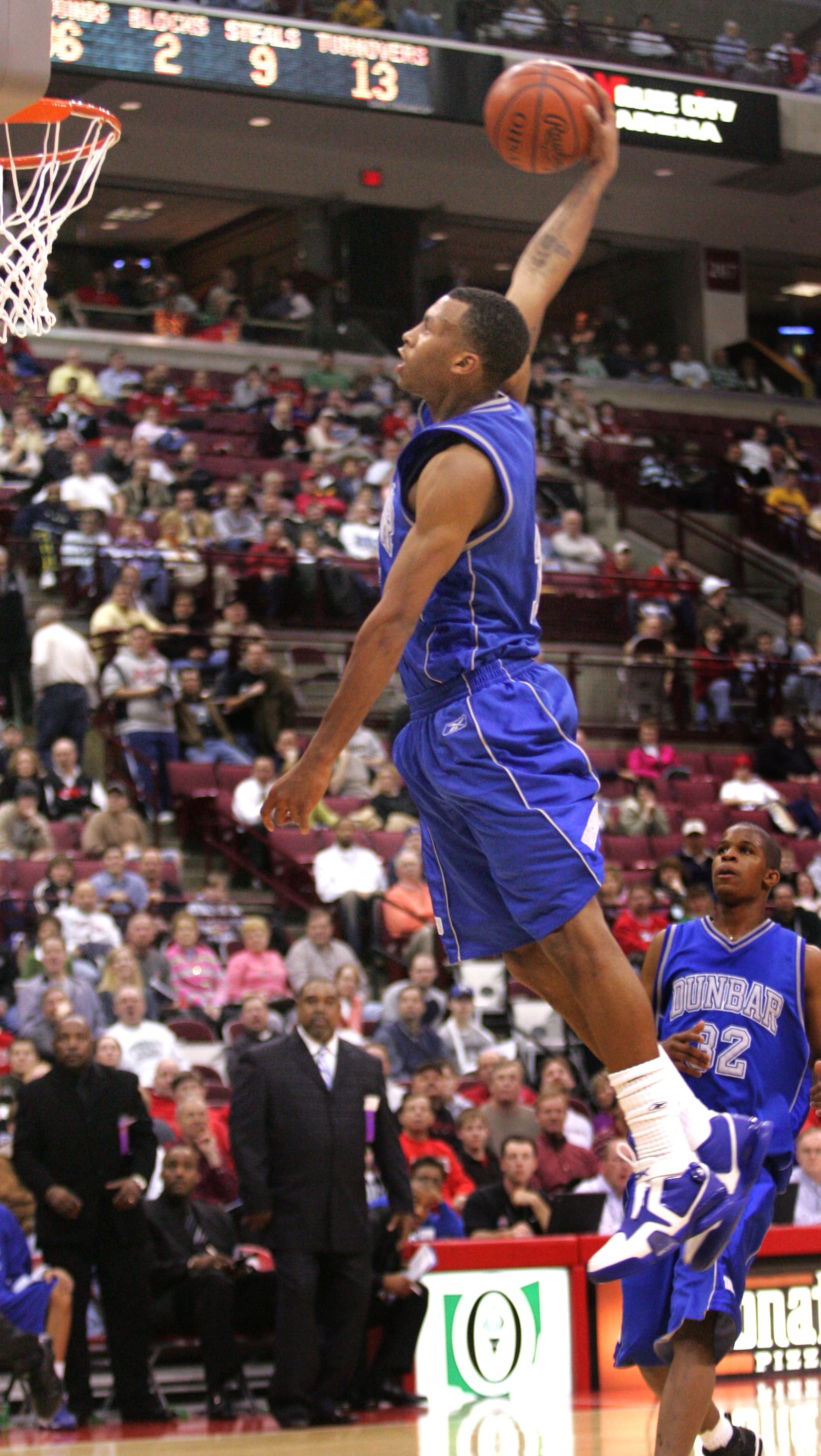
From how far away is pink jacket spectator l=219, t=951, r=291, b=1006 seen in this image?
10859mm

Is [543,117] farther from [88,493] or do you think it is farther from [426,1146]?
[88,493]

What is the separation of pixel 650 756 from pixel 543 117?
1054cm

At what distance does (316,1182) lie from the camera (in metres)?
7.72

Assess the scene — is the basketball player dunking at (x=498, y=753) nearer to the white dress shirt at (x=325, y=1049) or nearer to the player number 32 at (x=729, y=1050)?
the player number 32 at (x=729, y=1050)

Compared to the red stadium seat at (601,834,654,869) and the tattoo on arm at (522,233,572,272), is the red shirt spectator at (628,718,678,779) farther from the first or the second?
the tattoo on arm at (522,233,572,272)

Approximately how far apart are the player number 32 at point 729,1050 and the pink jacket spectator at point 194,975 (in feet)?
20.8

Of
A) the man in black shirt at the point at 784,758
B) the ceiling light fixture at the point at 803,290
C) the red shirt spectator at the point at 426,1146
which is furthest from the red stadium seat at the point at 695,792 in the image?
the ceiling light fixture at the point at 803,290

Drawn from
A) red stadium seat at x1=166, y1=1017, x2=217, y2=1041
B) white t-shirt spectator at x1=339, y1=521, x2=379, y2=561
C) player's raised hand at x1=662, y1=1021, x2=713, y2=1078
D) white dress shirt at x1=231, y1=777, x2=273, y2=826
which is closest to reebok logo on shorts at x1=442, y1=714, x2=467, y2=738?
player's raised hand at x1=662, y1=1021, x2=713, y2=1078

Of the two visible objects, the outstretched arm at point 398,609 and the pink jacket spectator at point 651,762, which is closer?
the outstretched arm at point 398,609

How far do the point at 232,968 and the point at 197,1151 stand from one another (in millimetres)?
2392

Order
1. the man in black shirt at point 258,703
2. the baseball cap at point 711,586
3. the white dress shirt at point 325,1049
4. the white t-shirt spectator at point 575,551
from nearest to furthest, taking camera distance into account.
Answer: the white dress shirt at point 325,1049
the man in black shirt at point 258,703
the white t-shirt spectator at point 575,551
the baseball cap at point 711,586

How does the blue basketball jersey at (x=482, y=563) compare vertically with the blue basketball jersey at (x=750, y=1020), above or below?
above

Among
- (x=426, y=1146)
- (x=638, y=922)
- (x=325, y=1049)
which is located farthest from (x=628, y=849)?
(x=325, y=1049)

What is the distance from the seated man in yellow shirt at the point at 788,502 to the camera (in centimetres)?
2088
